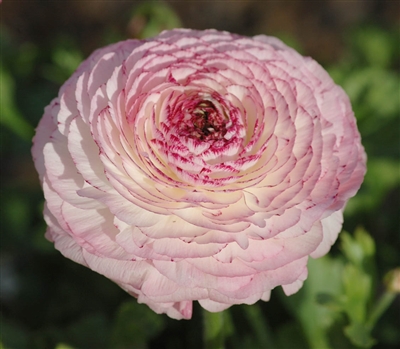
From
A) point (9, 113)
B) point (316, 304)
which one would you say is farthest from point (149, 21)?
point (316, 304)

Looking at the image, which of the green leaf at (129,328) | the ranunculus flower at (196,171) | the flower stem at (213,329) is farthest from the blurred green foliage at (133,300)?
the ranunculus flower at (196,171)

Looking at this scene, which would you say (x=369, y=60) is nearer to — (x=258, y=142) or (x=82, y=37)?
(x=258, y=142)

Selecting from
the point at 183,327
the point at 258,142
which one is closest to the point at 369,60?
the point at 183,327

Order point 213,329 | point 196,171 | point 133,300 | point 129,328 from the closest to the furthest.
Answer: point 196,171, point 213,329, point 129,328, point 133,300

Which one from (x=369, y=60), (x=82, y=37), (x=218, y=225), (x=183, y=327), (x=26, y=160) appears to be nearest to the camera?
(x=218, y=225)

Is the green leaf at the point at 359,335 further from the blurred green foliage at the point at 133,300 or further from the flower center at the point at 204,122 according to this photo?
the flower center at the point at 204,122

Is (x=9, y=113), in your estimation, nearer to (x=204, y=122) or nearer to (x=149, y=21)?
(x=149, y=21)

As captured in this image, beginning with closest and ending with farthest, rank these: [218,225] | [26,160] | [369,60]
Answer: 1. [218,225]
2. [369,60]
3. [26,160]
